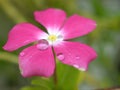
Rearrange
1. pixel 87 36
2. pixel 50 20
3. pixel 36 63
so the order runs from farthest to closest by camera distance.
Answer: pixel 87 36 < pixel 50 20 < pixel 36 63

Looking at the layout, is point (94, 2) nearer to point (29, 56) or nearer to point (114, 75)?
point (114, 75)

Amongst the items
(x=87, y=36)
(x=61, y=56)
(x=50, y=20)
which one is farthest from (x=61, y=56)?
(x=87, y=36)

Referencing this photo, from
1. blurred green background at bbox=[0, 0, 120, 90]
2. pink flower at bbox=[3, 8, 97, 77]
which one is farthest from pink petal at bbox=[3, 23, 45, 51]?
blurred green background at bbox=[0, 0, 120, 90]

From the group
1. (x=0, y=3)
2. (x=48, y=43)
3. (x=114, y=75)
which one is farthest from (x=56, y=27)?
(x=114, y=75)

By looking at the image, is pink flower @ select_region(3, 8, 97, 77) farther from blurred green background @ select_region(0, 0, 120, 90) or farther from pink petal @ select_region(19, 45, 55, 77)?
blurred green background @ select_region(0, 0, 120, 90)

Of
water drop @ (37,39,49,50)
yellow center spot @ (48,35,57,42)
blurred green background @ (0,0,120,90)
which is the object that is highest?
water drop @ (37,39,49,50)

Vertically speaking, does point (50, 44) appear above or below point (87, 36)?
above

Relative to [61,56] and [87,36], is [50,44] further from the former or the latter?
[87,36]

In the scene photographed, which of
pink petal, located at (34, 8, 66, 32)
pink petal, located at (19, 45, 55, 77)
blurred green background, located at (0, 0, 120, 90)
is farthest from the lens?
blurred green background, located at (0, 0, 120, 90)
